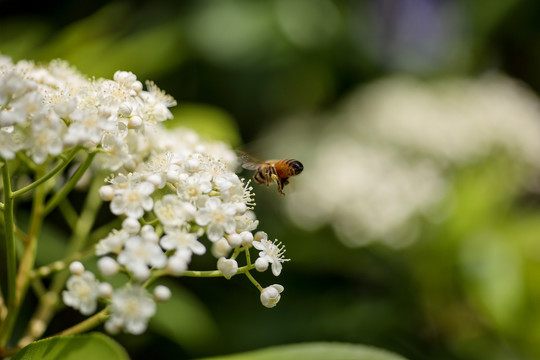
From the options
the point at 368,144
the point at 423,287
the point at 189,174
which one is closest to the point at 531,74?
the point at 368,144

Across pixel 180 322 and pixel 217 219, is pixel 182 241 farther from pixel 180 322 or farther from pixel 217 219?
pixel 180 322

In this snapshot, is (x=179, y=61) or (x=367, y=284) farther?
(x=367, y=284)

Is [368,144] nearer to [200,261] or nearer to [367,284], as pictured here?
[367,284]

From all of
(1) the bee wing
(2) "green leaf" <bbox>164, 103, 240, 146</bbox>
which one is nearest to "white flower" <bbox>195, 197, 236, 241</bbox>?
(1) the bee wing

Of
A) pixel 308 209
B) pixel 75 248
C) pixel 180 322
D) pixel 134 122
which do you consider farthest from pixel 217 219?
pixel 308 209

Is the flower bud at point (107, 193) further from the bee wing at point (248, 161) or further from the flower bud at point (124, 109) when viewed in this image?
the bee wing at point (248, 161)
